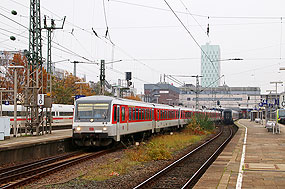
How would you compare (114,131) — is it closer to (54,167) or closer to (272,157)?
(54,167)

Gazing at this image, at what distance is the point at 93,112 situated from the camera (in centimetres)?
1862

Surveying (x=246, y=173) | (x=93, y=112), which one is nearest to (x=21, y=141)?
(x=93, y=112)

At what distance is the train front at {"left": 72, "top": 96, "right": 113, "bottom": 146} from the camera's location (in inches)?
717

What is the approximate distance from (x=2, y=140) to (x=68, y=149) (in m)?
3.40

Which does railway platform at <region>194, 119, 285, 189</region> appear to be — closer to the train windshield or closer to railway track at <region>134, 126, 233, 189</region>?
railway track at <region>134, 126, 233, 189</region>

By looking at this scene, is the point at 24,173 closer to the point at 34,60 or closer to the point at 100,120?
the point at 100,120

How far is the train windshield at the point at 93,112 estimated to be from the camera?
1844cm

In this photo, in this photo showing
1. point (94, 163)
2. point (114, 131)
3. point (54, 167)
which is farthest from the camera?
point (114, 131)

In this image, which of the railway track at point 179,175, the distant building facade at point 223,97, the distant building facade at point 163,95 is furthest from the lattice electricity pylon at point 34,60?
the distant building facade at point 223,97

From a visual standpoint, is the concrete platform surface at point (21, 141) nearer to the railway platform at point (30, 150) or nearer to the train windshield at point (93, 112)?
the railway platform at point (30, 150)

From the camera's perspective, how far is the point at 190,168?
1388cm

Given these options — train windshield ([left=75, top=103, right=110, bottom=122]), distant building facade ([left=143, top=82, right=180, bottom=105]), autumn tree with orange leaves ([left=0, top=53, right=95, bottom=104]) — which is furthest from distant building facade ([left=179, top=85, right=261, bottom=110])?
train windshield ([left=75, top=103, right=110, bottom=122])

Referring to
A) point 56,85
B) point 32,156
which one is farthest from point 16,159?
point 56,85

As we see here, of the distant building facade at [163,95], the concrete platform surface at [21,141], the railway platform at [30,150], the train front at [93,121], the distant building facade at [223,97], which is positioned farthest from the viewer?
the distant building facade at [223,97]
